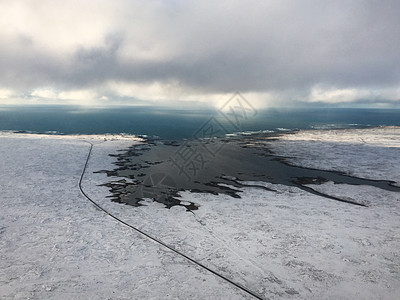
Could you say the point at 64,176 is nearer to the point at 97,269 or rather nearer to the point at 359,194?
the point at 97,269

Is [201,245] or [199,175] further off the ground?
[199,175]

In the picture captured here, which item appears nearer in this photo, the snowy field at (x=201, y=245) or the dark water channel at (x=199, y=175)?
the snowy field at (x=201, y=245)

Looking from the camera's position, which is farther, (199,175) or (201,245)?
(199,175)

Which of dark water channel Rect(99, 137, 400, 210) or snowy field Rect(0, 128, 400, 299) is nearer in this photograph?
snowy field Rect(0, 128, 400, 299)

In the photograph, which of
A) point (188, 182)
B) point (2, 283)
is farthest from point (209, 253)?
point (188, 182)
